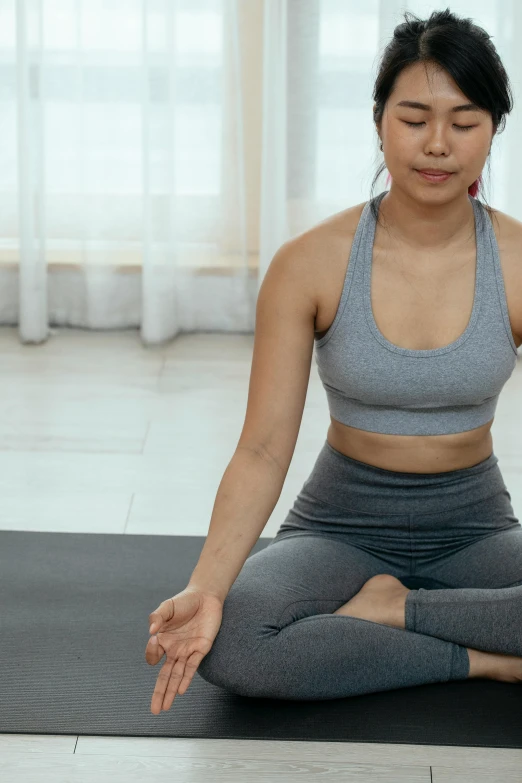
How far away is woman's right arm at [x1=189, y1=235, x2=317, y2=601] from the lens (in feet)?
4.83

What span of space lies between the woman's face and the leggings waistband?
40cm

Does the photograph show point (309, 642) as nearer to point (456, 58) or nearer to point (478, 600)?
point (478, 600)

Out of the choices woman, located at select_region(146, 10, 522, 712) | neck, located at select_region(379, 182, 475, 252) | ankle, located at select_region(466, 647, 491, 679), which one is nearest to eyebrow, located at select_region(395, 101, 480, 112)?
woman, located at select_region(146, 10, 522, 712)

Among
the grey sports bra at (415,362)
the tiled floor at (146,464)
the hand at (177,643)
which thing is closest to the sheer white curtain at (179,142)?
the tiled floor at (146,464)

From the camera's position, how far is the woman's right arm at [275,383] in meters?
1.47

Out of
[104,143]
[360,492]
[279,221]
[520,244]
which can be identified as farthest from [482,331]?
[104,143]

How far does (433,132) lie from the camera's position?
4.63ft

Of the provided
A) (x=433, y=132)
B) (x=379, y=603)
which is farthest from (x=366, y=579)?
(x=433, y=132)

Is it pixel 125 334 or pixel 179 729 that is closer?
pixel 179 729

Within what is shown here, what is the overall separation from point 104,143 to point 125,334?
0.58 m

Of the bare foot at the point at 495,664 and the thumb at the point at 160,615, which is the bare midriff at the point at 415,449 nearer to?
the bare foot at the point at 495,664

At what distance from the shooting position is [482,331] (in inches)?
59.8

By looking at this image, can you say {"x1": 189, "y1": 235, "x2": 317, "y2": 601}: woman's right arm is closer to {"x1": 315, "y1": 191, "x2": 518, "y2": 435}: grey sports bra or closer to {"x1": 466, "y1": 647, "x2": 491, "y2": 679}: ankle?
{"x1": 315, "y1": 191, "x2": 518, "y2": 435}: grey sports bra

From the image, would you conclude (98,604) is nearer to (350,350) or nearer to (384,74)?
(350,350)
